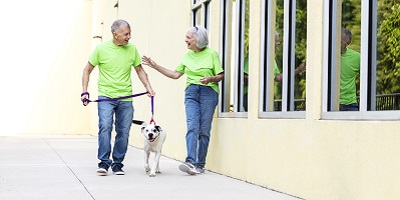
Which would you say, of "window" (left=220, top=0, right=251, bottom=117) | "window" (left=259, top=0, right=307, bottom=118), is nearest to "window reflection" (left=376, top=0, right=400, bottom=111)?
"window" (left=259, top=0, right=307, bottom=118)

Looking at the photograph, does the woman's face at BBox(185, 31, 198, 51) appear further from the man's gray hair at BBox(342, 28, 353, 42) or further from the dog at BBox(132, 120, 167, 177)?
the man's gray hair at BBox(342, 28, 353, 42)

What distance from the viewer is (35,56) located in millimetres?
29625

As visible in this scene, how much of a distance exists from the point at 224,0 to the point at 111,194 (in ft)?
13.4

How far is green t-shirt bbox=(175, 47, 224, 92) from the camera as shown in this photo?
33.6 ft

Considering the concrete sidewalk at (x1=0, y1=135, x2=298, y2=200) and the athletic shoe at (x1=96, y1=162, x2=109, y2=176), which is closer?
the concrete sidewalk at (x1=0, y1=135, x2=298, y2=200)

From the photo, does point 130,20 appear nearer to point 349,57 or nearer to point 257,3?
point 257,3

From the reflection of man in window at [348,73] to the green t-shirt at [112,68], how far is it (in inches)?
138

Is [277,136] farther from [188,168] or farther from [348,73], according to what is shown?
[188,168]

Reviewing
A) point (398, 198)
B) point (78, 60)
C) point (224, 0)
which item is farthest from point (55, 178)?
point (78, 60)

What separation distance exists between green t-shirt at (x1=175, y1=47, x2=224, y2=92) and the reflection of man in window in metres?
3.34

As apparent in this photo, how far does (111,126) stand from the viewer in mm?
9852

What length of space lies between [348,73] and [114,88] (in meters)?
3.65

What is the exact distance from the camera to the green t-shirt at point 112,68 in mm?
9875

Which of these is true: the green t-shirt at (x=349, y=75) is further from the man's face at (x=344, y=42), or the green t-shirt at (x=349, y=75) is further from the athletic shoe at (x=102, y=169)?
the athletic shoe at (x=102, y=169)
